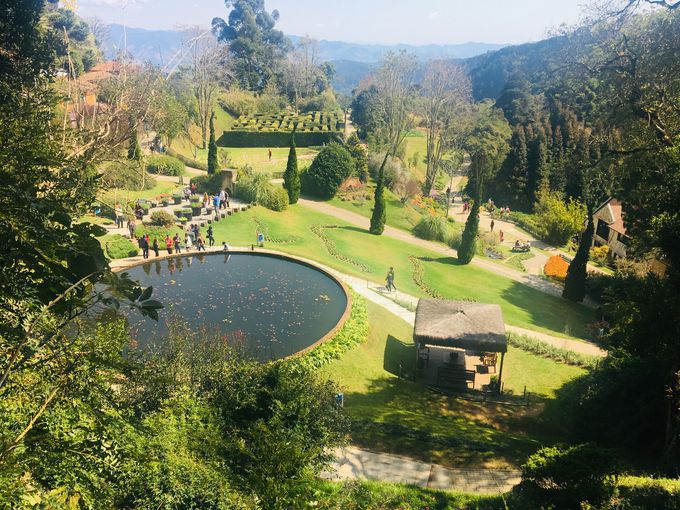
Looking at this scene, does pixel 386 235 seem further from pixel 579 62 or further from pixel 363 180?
pixel 579 62

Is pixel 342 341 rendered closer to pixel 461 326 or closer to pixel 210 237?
pixel 461 326

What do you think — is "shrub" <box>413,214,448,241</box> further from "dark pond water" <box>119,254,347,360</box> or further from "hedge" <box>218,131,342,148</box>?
"hedge" <box>218,131,342,148</box>

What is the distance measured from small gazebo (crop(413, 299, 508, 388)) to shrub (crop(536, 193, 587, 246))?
87.5 feet

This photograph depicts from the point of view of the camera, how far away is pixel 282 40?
302ft

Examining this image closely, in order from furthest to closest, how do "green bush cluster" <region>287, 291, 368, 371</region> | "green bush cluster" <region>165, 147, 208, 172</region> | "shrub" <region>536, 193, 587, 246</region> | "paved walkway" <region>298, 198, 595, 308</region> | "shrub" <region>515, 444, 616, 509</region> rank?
"green bush cluster" <region>165, 147, 208, 172</region> → "shrub" <region>536, 193, 587, 246</region> → "paved walkway" <region>298, 198, 595, 308</region> → "green bush cluster" <region>287, 291, 368, 371</region> → "shrub" <region>515, 444, 616, 509</region>

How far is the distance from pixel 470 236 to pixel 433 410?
1740cm

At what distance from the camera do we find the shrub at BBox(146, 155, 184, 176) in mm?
40000

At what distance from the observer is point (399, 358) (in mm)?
19328

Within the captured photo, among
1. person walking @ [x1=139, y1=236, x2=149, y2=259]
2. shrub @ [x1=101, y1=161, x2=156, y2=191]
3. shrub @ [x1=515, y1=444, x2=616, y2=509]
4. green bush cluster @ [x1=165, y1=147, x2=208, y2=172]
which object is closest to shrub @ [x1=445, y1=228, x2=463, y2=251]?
person walking @ [x1=139, y1=236, x2=149, y2=259]

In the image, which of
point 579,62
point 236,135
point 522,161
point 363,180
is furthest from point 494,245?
point 236,135

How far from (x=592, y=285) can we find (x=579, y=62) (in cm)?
1802

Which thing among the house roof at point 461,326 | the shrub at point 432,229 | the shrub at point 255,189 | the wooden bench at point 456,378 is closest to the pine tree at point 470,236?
the shrub at point 432,229

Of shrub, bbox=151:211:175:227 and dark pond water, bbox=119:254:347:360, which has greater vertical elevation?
shrub, bbox=151:211:175:227

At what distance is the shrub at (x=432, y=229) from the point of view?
36.7 metres
